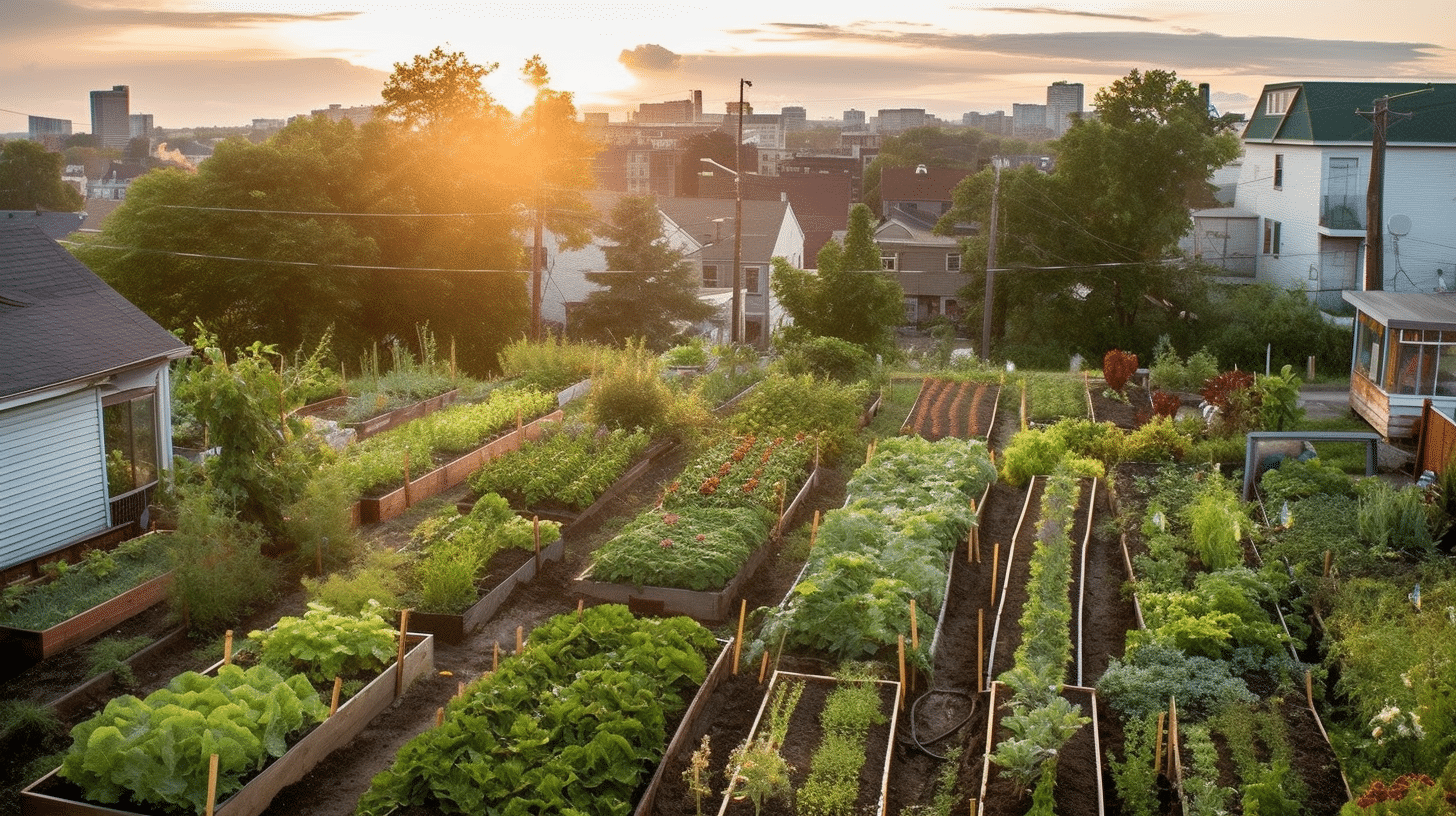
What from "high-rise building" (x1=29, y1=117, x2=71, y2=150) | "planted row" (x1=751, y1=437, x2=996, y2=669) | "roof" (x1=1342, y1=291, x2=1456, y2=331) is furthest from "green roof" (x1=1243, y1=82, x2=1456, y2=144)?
"high-rise building" (x1=29, y1=117, x2=71, y2=150)

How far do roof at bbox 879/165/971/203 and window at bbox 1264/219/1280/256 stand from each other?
1344 inches

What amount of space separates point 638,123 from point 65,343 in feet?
445

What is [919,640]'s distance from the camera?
36.2 feet

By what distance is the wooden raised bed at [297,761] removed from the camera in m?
8.21

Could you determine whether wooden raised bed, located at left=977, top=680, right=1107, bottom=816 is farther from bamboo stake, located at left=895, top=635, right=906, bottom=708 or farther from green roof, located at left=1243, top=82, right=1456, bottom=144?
green roof, located at left=1243, top=82, right=1456, bottom=144

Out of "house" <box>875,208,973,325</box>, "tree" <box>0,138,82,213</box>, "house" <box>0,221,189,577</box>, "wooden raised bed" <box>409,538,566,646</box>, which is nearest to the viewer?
"wooden raised bed" <box>409,538,566,646</box>

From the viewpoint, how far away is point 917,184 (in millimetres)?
78562

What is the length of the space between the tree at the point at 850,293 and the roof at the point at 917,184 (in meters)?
48.3

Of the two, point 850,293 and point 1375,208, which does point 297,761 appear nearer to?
point 850,293

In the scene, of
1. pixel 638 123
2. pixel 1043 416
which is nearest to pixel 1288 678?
pixel 1043 416

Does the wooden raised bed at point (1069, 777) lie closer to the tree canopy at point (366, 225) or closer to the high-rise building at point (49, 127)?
the tree canopy at point (366, 225)

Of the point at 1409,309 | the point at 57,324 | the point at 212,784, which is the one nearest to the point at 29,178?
the point at 57,324

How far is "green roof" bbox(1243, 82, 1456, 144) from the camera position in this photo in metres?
38.6

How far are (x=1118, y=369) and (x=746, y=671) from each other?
15.0m
